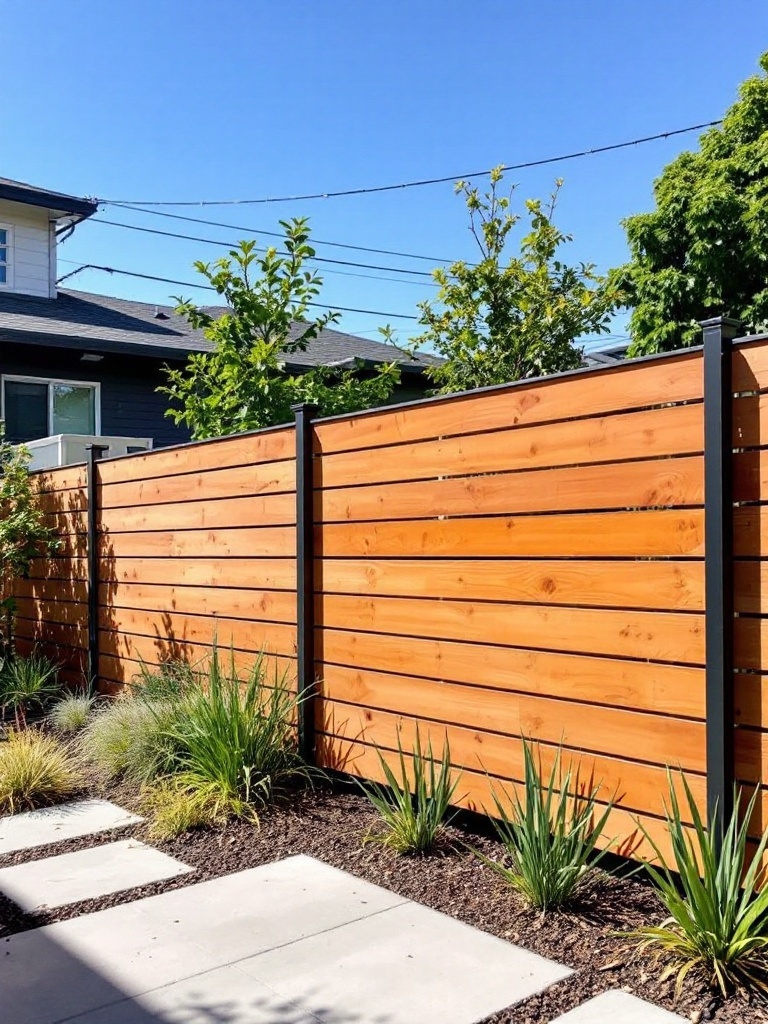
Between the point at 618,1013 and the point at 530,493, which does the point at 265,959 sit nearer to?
the point at 618,1013

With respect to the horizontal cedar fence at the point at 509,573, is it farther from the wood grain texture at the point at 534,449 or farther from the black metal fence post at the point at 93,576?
the black metal fence post at the point at 93,576

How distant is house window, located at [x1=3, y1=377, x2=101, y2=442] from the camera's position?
12.2 m

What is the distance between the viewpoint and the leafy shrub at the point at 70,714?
6.05 metres

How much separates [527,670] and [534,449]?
879mm

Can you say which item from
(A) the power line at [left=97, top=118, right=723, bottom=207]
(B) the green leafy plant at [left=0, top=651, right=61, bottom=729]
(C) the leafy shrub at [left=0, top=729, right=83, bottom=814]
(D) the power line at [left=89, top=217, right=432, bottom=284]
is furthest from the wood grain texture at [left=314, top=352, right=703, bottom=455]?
(D) the power line at [left=89, top=217, right=432, bottom=284]

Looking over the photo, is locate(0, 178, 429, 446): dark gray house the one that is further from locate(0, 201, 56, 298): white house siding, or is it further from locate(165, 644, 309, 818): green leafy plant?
locate(165, 644, 309, 818): green leafy plant

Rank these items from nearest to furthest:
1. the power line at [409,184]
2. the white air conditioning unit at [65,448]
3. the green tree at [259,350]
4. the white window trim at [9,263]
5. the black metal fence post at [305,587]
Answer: the black metal fence post at [305,587] → the green tree at [259,350] → the white air conditioning unit at [65,448] → the power line at [409,184] → the white window trim at [9,263]

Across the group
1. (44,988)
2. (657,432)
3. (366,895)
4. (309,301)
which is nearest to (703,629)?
(657,432)

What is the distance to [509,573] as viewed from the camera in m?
3.60

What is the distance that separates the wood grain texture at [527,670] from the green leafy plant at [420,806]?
0.34 metres

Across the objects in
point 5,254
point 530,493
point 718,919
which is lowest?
point 718,919

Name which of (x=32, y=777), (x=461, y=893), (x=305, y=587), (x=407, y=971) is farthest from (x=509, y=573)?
(x=32, y=777)

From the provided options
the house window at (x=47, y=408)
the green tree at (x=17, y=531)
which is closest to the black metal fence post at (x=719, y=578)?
the green tree at (x=17, y=531)

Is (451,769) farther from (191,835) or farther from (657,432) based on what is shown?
(657,432)
